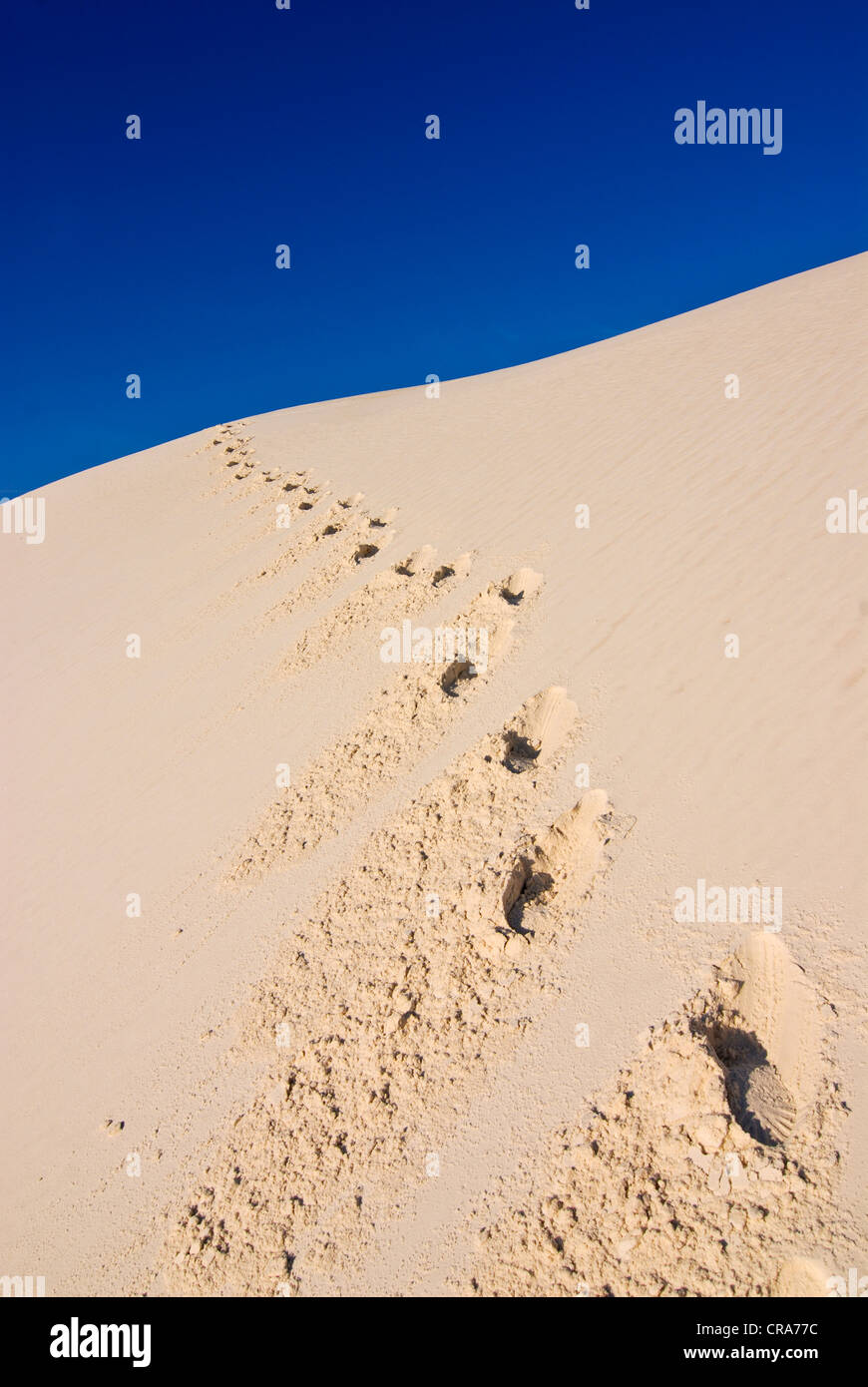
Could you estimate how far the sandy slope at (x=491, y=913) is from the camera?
2.71 meters

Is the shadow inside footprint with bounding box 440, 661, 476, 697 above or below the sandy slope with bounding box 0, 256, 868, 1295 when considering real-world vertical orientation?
above

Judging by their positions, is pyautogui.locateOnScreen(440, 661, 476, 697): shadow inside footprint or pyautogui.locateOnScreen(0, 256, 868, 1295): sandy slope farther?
pyautogui.locateOnScreen(440, 661, 476, 697): shadow inside footprint

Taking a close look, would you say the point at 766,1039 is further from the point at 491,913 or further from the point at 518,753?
the point at 518,753

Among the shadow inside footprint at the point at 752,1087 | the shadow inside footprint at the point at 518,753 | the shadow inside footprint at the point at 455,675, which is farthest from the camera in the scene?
the shadow inside footprint at the point at 455,675

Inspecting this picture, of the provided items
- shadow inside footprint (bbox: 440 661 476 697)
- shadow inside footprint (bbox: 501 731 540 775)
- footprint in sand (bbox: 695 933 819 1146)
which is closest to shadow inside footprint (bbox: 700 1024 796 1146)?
footprint in sand (bbox: 695 933 819 1146)

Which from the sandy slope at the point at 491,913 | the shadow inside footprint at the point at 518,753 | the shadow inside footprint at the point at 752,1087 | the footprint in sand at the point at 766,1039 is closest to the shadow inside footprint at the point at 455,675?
the sandy slope at the point at 491,913

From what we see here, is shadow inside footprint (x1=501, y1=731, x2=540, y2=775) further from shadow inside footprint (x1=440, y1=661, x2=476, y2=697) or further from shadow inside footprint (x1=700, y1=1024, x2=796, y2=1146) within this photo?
shadow inside footprint (x1=700, y1=1024, x2=796, y2=1146)

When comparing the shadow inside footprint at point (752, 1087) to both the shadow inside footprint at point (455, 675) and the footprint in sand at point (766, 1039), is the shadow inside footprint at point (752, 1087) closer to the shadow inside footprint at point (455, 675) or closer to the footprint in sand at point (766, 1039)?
the footprint in sand at point (766, 1039)

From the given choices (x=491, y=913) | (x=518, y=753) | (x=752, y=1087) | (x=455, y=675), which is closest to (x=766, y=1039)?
(x=752, y=1087)

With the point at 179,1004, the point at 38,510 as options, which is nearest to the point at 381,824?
the point at 179,1004

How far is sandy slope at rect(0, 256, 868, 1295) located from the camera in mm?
2713

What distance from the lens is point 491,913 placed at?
3795 mm
